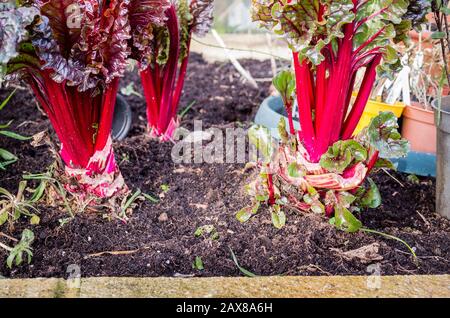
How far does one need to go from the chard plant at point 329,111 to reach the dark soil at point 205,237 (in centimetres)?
9

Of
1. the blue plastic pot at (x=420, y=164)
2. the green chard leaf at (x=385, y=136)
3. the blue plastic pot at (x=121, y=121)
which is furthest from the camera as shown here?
the blue plastic pot at (x=121, y=121)

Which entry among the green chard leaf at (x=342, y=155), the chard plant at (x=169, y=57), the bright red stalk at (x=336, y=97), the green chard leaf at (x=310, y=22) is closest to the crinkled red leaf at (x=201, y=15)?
the chard plant at (x=169, y=57)

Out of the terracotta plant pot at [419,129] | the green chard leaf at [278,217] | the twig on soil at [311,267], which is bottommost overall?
the twig on soil at [311,267]

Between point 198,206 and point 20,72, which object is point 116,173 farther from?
point 20,72

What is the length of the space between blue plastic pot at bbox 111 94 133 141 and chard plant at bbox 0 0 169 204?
65cm

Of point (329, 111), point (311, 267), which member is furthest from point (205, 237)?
point (329, 111)

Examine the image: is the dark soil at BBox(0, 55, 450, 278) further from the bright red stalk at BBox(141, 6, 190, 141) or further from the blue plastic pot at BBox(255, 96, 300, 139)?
the blue plastic pot at BBox(255, 96, 300, 139)

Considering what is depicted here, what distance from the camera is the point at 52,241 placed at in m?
2.11

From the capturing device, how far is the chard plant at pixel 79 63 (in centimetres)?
188

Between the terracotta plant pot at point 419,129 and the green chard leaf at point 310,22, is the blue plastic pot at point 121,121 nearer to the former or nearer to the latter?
the green chard leaf at point 310,22

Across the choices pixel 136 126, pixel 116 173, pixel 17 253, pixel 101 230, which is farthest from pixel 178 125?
pixel 17 253

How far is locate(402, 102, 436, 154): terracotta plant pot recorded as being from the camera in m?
2.87

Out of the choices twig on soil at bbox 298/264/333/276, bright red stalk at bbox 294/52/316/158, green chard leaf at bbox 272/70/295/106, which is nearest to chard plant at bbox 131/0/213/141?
green chard leaf at bbox 272/70/295/106

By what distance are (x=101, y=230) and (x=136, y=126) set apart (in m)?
1.08
